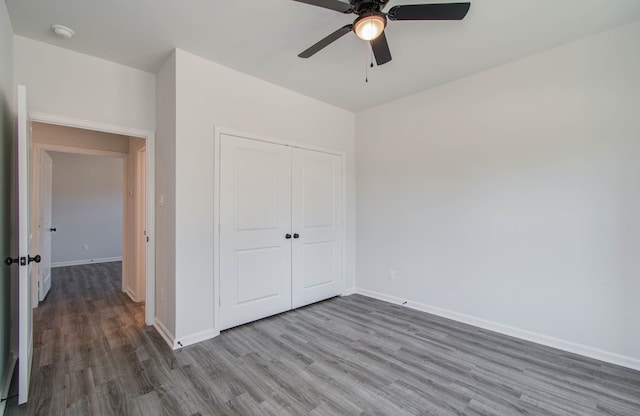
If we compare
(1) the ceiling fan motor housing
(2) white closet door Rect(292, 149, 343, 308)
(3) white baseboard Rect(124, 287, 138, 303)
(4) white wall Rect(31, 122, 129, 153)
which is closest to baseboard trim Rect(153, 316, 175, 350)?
(3) white baseboard Rect(124, 287, 138, 303)

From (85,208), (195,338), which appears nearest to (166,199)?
(195,338)

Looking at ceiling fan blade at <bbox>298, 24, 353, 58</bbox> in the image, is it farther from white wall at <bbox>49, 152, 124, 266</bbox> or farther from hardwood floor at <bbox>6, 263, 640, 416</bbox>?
white wall at <bbox>49, 152, 124, 266</bbox>

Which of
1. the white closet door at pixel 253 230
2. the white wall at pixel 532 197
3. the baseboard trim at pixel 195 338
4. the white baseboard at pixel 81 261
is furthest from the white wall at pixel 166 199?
the white baseboard at pixel 81 261

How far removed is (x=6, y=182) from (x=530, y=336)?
465 cm

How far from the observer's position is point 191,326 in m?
2.78

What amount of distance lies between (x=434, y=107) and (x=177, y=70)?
2.82 metres

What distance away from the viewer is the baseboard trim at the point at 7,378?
1.86 metres

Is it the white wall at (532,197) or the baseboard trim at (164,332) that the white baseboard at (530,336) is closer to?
the white wall at (532,197)

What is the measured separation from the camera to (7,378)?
2.07 meters

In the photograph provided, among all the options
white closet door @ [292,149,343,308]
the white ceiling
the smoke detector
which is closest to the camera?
the white ceiling

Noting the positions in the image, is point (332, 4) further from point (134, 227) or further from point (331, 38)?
point (134, 227)

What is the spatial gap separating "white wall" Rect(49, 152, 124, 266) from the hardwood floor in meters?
4.09

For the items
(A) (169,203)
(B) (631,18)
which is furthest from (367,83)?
(A) (169,203)

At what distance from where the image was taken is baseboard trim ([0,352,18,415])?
1.86 metres
